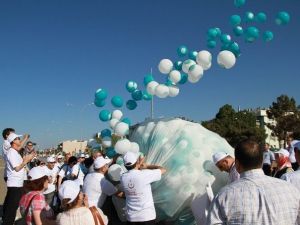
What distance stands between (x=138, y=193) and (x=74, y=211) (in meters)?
1.63

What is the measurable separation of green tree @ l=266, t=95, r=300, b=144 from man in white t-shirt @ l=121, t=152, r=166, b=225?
1625 inches

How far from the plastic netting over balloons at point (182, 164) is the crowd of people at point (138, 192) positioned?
15.3 inches

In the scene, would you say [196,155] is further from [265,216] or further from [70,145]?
[70,145]

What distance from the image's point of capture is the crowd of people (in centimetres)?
250

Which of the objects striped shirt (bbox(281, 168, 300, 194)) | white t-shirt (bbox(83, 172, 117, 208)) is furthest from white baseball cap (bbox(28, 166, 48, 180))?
striped shirt (bbox(281, 168, 300, 194))

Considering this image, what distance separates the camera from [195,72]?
22.4ft

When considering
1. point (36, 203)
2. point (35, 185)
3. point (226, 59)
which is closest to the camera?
point (36, 203)

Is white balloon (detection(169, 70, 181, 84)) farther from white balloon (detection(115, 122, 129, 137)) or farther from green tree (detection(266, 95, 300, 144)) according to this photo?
green tree (detection(266, 95, 300, 144))

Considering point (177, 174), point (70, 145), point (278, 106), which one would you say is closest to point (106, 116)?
point (177, 174)

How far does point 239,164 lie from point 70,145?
328 feet

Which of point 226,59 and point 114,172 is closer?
point 114,172

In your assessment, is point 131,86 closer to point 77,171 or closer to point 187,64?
point 187,64

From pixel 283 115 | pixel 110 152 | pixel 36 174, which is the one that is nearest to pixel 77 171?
pixel 110 152

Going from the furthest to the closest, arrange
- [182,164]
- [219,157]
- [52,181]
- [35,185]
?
[52,181]
[182,164]
[219,157]
[35,185]
